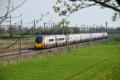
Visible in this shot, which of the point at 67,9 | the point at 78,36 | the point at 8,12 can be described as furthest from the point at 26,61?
the point at 78,36

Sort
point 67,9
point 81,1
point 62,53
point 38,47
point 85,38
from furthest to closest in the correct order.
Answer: point 85,38 → point 38,47 → point 62,53 → point 67,9 → point 81,1

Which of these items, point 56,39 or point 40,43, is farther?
point 56,39

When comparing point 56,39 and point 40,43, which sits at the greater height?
point 56,39

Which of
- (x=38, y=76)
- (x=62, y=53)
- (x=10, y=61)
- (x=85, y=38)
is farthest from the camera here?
(x=85, y=38)

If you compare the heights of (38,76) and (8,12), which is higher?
(8,12)

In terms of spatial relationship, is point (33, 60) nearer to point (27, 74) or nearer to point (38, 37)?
point (27, 74)

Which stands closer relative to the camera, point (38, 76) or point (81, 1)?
point (81, 1)

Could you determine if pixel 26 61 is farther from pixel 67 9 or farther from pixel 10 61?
pixel 67 9

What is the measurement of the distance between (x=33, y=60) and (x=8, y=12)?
22.5m

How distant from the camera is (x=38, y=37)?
39.7 meters

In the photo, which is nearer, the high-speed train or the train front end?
the train front end

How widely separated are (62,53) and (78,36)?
2217cm

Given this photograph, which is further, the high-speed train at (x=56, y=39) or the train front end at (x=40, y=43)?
the high-speed train at (x=56, y=39)

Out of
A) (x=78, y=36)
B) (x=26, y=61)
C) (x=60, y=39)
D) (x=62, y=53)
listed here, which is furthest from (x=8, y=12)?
(x=78, y=36)
